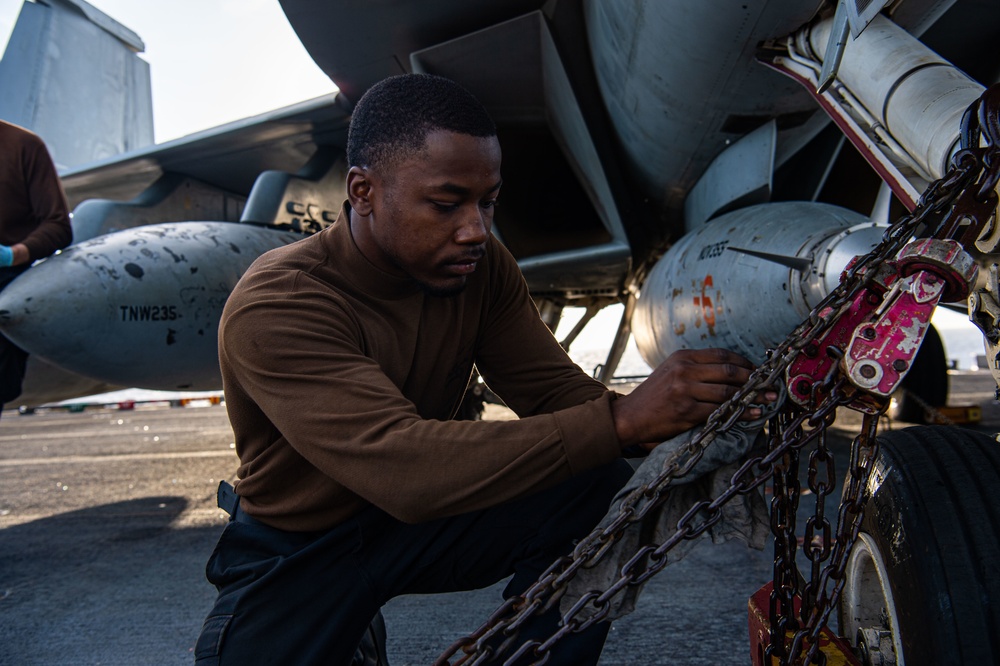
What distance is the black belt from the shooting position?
1.59m

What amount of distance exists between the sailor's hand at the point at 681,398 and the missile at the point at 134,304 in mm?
3616

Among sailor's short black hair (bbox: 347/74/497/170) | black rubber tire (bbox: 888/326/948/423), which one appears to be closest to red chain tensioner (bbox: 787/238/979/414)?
sailor's short black hair (bbox: 347/74/497/170)

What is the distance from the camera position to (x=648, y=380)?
123 cm

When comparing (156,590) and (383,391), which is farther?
(156,590)

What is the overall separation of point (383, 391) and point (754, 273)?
217 centimetres

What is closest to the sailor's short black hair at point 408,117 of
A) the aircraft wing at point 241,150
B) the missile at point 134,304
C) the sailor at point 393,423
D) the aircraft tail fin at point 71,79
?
the sailor at point 393,423

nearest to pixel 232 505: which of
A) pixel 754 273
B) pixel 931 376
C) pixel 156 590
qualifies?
pixel 156 590

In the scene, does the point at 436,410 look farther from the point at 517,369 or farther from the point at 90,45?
the point at 90,45

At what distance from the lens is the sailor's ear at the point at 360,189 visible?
1.53 m

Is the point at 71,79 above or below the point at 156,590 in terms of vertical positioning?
above

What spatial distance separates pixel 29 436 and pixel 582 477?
10057 mm

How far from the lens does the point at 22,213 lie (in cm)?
384

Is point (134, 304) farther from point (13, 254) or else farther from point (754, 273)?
point (754, 273)

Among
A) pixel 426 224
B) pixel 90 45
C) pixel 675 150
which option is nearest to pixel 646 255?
pixel 675 150
